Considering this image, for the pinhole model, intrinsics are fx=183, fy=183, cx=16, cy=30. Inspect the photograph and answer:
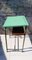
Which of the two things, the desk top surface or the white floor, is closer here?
the desk top surface

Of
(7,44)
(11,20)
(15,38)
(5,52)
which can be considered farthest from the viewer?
(15,38)

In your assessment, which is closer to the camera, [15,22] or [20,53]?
[15,22]

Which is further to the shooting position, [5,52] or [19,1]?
[19,1]

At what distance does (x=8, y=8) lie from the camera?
7.86ft

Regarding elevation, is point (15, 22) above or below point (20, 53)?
above

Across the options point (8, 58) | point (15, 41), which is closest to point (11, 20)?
point (8, 58)

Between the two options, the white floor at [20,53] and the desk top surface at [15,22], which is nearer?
the desk top surface at [15,22]

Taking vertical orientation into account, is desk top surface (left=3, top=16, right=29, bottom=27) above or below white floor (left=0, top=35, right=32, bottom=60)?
above

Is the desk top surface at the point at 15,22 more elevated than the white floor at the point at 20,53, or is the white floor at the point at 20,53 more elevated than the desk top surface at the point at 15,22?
the desk top surface at the point at 15,22

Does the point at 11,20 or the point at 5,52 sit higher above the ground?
the point at 11,20

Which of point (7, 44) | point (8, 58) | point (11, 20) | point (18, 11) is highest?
point (18, 11)

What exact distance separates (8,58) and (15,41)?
0.46m

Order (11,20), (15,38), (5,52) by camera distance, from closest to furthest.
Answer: (11,20)
(5,52)
(15,38)

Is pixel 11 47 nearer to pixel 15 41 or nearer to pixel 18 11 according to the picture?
pixel 15 41
